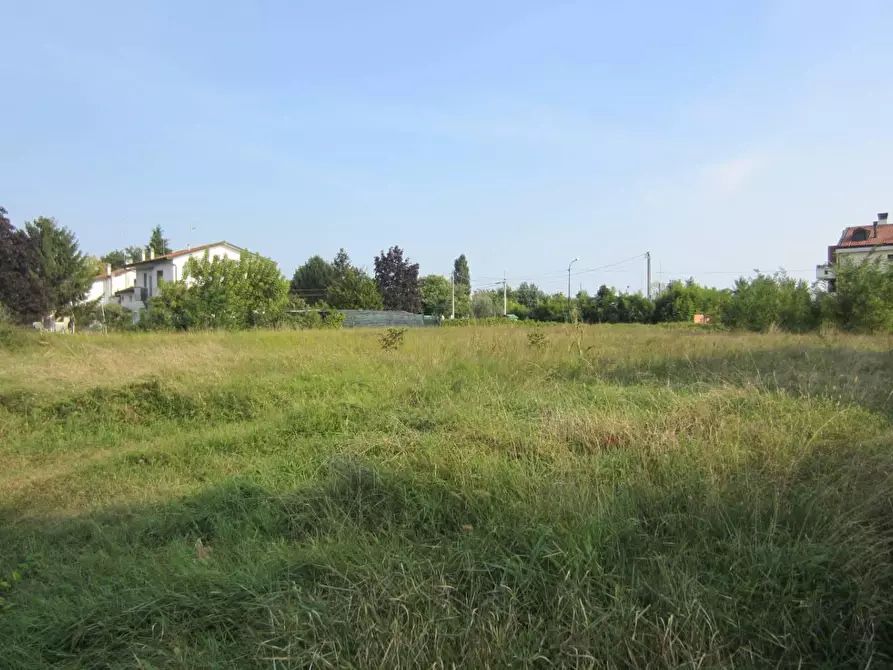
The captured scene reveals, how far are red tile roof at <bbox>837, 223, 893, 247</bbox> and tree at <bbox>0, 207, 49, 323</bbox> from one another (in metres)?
66.1

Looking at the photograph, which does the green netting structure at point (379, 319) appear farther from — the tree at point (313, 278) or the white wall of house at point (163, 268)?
the tree at point (313, 278)

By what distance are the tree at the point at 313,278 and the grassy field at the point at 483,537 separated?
58.7 m

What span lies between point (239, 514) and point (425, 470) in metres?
1.53

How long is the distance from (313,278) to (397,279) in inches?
597

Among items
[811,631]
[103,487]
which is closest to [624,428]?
[811,631]

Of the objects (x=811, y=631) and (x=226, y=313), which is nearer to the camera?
(x=811, y=631)

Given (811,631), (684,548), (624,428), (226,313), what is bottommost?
(811,631)

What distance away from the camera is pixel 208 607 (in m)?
2.43

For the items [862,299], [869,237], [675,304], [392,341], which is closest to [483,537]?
[392,341]

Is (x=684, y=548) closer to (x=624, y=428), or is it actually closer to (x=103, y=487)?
(x=624, y=428)

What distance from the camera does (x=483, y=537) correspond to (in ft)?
8.95

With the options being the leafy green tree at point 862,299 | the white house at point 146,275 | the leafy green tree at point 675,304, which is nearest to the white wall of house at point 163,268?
the white house at point 146,275

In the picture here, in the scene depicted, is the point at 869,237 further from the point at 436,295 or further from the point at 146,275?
the point at 146,275

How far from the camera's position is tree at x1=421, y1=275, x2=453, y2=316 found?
194 feet
